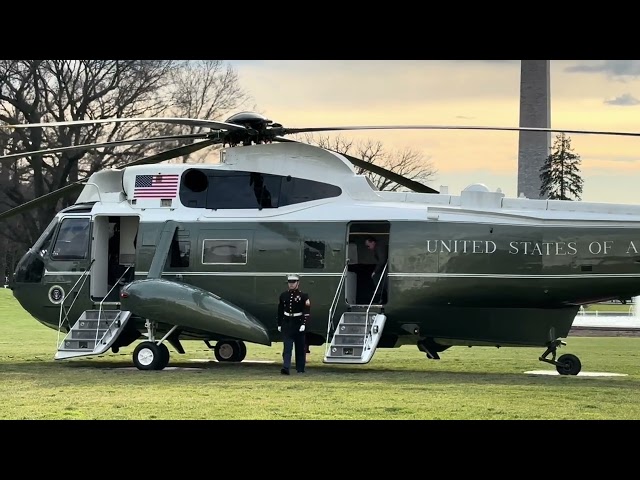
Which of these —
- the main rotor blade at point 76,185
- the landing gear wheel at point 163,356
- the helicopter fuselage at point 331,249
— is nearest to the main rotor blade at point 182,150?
the main rotor blade at point 76,185

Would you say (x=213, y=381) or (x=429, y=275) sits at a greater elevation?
Answer: (x=429, y=275)

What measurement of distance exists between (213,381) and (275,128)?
190 inches

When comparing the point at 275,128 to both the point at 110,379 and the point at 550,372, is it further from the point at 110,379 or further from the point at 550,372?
the point at 550,372

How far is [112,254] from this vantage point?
819 inches

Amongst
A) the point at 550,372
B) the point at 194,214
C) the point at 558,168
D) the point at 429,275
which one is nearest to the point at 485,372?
the point at 550,372

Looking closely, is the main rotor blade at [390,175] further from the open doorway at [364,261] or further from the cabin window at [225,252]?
the cabin window at [225,252]

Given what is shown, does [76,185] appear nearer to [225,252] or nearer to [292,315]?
[225,252]

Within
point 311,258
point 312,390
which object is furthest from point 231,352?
point 312,390

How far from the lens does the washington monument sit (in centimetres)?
6438

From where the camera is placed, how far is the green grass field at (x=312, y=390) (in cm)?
1287

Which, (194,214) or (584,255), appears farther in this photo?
(194,214)

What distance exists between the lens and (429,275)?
18.0 metres

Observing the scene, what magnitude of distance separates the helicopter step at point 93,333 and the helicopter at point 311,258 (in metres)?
0.03

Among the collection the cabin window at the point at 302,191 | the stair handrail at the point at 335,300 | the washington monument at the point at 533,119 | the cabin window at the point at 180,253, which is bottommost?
the stair handrail at the point at 335,300
